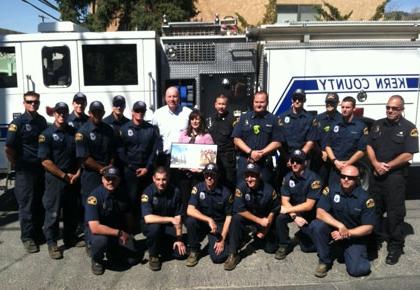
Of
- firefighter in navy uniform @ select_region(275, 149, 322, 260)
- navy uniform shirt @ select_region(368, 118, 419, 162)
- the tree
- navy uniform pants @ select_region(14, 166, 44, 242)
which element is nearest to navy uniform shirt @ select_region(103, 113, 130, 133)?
navy uniform pants @ select_region(14, 166, 44, 242)

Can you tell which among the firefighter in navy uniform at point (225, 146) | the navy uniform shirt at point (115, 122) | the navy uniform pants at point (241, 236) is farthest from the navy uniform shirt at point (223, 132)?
the navy uniform shirt at point (115, 122)

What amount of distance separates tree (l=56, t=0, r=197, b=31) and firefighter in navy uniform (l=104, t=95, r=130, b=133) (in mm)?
11608

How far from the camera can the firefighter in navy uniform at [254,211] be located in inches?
189

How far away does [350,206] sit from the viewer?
4531 millimetres

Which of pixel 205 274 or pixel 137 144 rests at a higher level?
pixel 137 144

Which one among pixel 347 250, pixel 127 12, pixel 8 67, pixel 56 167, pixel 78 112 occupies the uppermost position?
pixel 127 12

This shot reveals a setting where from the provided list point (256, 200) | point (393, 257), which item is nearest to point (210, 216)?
point (256, 200)

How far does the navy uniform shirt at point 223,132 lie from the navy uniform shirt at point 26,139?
2026 mm

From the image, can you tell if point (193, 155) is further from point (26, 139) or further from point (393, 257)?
point (393, 257)

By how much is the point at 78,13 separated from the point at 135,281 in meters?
16.0

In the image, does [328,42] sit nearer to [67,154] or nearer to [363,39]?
[363,39]

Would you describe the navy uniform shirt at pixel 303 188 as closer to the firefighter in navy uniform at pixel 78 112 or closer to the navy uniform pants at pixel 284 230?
the navy uniform pants at pixel 284 230

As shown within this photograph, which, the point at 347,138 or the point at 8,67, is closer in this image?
the point at 347,138

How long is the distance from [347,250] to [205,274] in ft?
4.95
